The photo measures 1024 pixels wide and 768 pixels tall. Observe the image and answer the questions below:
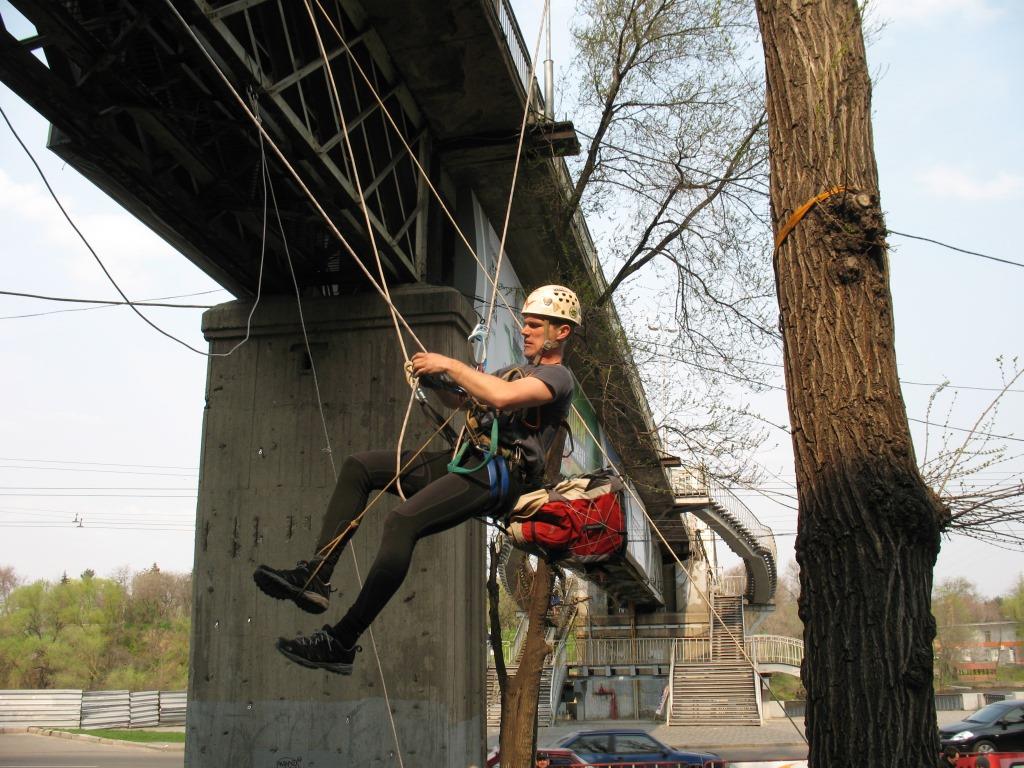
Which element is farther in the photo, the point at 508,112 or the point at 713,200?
the point at 713,200

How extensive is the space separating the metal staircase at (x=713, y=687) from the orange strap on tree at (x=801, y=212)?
3340cm

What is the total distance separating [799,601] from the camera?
398 cm

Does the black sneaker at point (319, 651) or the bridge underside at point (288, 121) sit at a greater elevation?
the bridge underside at point (288, 121)

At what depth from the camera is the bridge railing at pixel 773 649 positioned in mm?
39000

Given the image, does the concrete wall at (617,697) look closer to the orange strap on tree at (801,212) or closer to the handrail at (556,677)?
the handrail at (556,677)

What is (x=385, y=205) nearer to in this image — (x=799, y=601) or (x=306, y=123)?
(x=306, y=123)

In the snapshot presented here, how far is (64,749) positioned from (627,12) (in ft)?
90.5

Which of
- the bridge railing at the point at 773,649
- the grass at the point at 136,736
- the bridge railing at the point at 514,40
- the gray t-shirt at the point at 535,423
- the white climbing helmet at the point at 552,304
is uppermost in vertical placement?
the bridge railing at the point at 514,40

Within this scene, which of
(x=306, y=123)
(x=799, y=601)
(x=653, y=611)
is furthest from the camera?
(x=653, y=611)

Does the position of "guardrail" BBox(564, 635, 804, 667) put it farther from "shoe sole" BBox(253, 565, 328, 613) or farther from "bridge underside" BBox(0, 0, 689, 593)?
"shoe sole" BBox(253, 565, 328, 613)

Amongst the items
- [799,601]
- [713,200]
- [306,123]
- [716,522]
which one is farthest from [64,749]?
[799,601]

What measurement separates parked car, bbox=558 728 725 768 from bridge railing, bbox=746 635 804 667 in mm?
22545

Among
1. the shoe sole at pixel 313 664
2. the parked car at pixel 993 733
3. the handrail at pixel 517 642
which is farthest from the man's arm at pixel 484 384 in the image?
the handrail at pixel 517 642

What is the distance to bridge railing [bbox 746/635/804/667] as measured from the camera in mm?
39000
